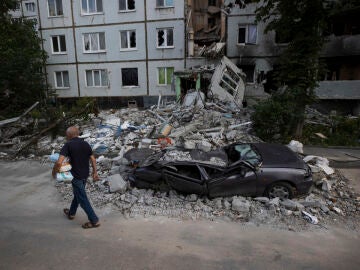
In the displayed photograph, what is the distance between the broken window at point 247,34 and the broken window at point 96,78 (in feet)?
37.6

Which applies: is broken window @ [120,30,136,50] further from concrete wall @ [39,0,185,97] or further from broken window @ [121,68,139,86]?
broken window @ [121,68,139,86]

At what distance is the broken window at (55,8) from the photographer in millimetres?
20656

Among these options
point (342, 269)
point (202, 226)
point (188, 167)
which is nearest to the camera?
point (342, 269)

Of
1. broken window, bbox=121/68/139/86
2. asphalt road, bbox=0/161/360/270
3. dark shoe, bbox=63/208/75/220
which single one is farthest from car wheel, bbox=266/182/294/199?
broken window, bbox=121/68/139/86

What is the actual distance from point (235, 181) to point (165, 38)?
16.6m

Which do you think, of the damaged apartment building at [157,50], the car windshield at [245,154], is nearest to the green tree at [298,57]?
the car windshield at [245,154]

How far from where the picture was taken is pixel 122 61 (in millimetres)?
20516

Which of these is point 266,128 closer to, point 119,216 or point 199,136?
point 199,136

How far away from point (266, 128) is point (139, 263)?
8183mm

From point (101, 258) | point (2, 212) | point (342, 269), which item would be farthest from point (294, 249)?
point (2, 212)

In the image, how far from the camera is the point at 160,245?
4363mm

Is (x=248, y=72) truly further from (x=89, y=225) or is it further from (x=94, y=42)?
(x=89, y=225)

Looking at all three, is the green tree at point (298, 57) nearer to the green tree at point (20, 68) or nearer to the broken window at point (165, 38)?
the broken window at point (165, 38)

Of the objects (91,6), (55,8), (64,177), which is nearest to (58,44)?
(55,8)
